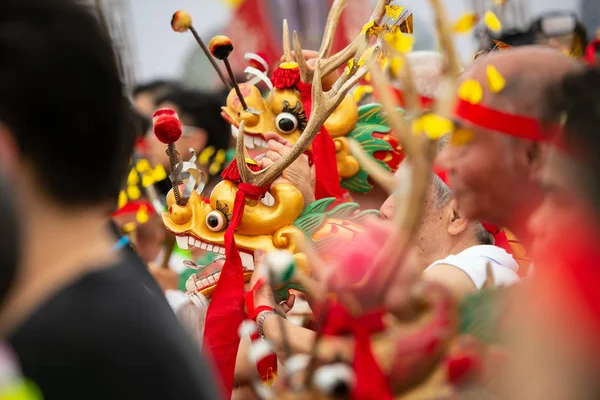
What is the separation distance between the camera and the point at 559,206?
1.10 m

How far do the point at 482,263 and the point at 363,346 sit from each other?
0.78m

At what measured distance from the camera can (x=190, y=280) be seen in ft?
8.54

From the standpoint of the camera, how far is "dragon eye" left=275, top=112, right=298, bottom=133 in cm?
270

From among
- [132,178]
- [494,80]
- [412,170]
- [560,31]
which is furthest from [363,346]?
[560,31]

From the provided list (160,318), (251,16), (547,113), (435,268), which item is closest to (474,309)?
(547,113)

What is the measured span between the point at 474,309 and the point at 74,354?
58cm

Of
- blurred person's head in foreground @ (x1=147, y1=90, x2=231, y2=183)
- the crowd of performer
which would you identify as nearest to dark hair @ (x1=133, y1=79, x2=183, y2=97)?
blurred person's head in foreground @ (x1=147, y1=90, x2=231, y2=183)

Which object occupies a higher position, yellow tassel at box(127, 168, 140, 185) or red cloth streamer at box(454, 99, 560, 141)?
red cloth streamer at box(454, 99, 560, 141)

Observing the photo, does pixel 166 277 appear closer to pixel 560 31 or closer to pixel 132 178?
pixel 132 178

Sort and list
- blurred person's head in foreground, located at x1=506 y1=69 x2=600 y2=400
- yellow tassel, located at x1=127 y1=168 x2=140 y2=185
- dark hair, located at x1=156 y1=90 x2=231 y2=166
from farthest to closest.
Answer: dark hair, located at x1=156 y1=90 x2=231 y2=166 → yellow tassel, located at x1=127 y1=168 x2=140 y2=185 → blurred person's head in foreground, located at x1=506 y1=69 x2=600 y2=400

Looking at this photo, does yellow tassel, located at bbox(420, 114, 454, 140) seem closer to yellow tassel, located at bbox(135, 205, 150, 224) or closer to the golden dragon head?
the golden dragon head

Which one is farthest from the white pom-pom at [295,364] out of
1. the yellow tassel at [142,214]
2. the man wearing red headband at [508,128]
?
the yellow tassel at [142,214]

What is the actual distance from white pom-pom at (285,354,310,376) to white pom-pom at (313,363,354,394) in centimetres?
4

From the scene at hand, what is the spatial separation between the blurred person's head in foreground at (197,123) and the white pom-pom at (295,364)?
9.60 ft
